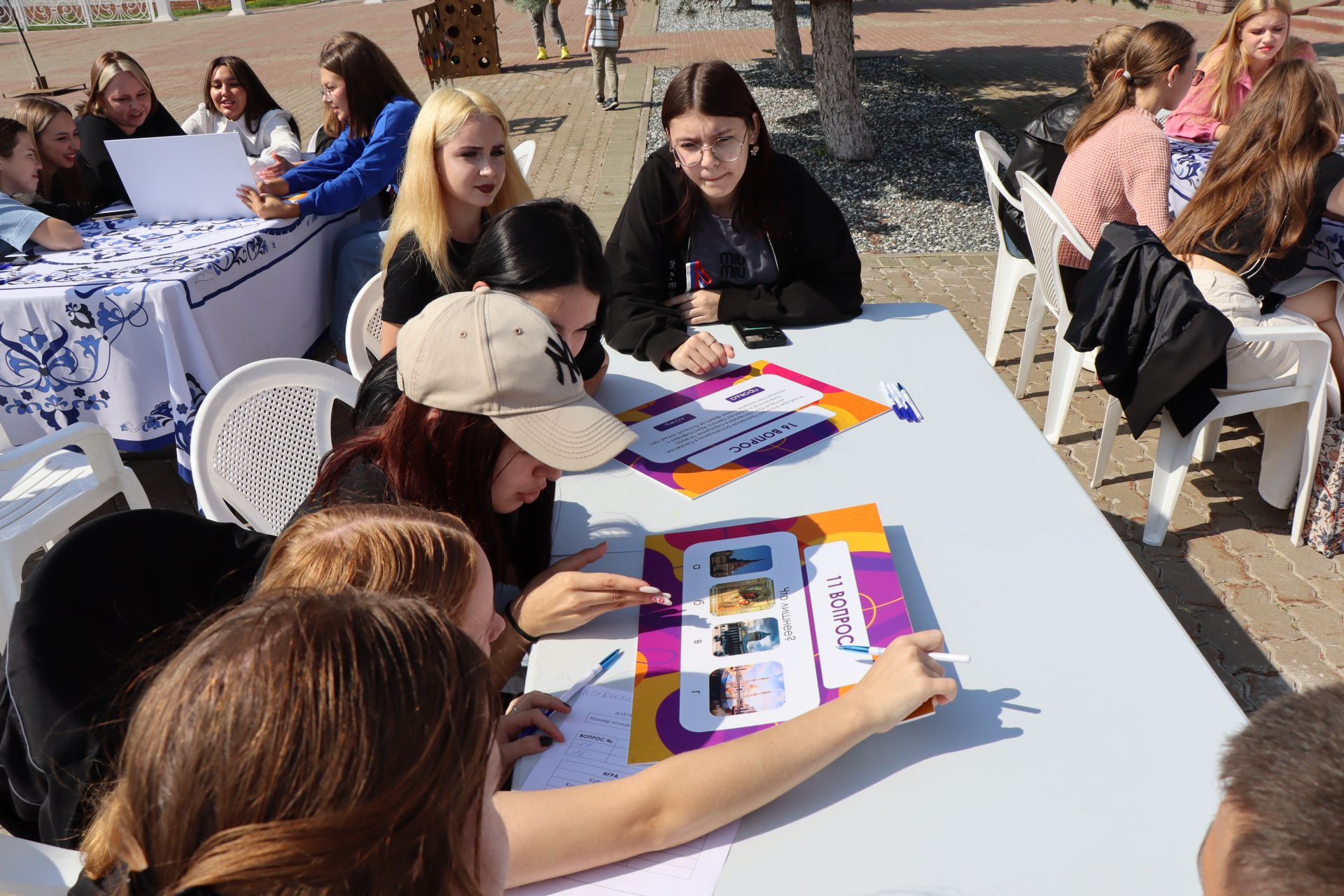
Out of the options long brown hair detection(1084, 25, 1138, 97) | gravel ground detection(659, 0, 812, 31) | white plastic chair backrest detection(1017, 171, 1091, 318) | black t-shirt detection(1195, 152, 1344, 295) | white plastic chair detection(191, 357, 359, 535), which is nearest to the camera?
white plastic chair detection(191, 357, 359, 535)

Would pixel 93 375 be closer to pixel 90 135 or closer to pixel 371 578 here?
pixel 90 135

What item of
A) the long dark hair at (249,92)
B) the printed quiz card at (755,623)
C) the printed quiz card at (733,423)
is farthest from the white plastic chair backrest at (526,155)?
the printed quiz card at (755,623)

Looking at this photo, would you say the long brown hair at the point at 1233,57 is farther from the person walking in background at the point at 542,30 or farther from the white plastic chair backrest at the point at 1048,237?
the person walking in background at the point at 542,30

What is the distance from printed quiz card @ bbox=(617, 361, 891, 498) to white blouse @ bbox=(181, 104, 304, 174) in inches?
137

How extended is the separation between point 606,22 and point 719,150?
7927 mm

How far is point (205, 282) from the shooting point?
10.4 feet

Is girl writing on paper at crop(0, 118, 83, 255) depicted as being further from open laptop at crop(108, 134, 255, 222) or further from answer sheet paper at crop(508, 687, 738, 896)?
answer sheet paper at crop(508, 687, 738, 896)

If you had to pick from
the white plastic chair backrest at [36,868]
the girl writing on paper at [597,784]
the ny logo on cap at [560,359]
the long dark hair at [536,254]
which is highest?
the long dark hair at [536,254]

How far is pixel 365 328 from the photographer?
112 inches

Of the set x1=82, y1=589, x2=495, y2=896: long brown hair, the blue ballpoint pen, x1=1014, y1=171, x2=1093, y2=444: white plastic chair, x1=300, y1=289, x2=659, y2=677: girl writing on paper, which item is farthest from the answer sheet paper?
x1=1014, y1=171, x2=1093, y2=444: white plastic chair

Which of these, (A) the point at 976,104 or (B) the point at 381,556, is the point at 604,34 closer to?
(A) the point at 976,104

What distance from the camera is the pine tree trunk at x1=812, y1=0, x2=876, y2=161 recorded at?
6.91 m

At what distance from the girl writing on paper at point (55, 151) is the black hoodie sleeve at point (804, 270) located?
316 cm

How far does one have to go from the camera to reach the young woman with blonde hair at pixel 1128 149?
331 centimetres
